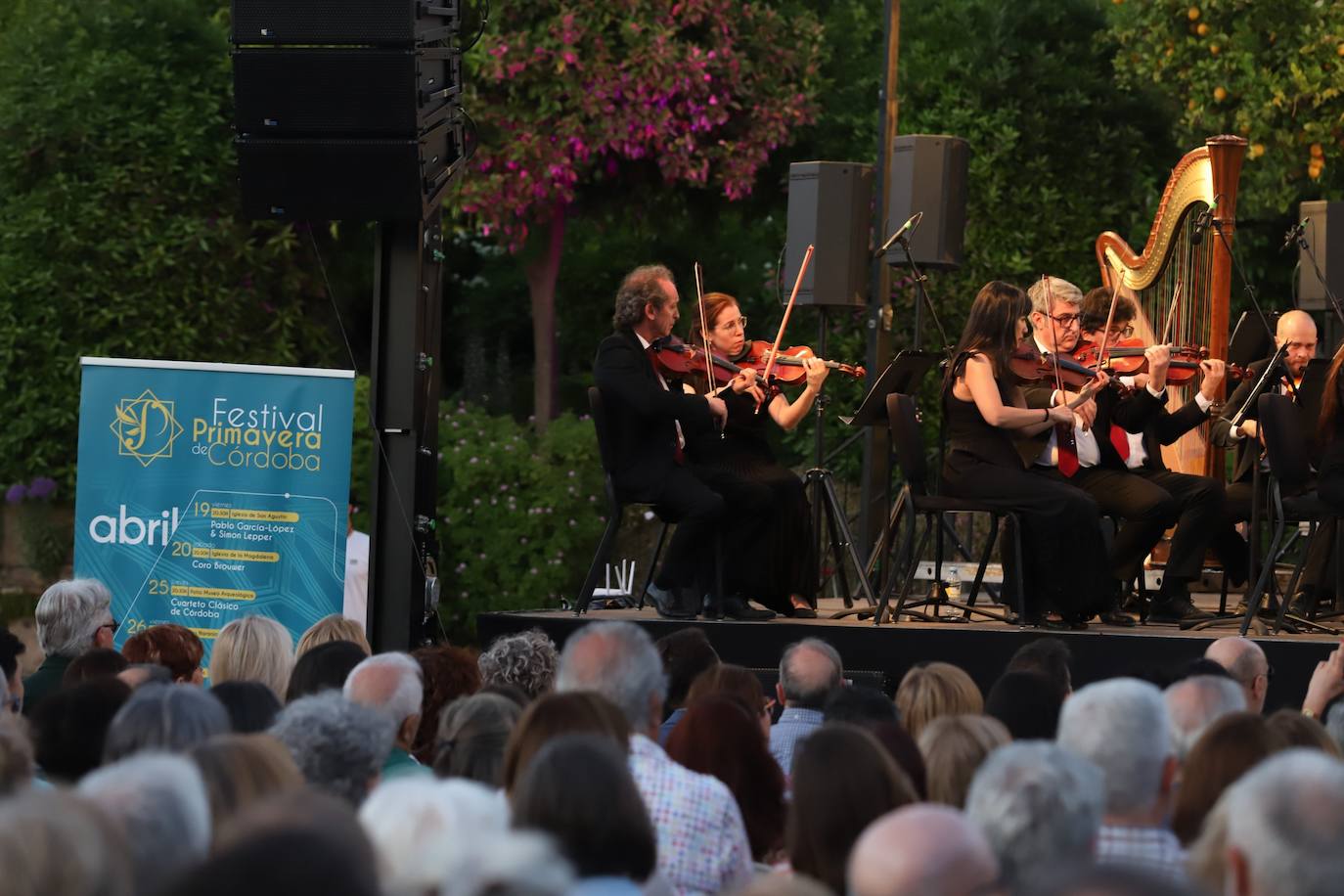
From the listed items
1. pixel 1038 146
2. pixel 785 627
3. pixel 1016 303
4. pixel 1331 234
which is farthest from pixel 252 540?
pixel 1038 146

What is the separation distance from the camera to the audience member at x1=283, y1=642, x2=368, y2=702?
462cm

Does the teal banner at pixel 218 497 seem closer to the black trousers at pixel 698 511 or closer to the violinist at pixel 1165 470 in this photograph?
the black trousers at pixel 698 511

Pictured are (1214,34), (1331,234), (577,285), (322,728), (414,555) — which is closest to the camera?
(322,728)

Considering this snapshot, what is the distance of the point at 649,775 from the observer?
3379mm

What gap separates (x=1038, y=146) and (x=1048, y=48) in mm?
814

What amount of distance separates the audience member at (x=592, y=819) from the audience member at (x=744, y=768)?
3.38ft

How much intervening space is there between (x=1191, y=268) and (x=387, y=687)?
538 centimetres

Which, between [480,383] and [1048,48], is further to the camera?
[480,383]

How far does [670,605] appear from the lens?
748 centimetres

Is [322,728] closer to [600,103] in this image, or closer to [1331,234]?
[1331,234]

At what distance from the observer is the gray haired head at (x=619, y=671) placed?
375cm

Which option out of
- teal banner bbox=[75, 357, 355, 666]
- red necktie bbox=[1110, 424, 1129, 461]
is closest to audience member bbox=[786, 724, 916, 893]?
teal banner bbox=[75, 357, 355, 666]

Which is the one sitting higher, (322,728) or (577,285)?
(577,285)

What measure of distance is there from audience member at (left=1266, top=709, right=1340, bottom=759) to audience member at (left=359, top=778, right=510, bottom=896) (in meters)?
1.87
